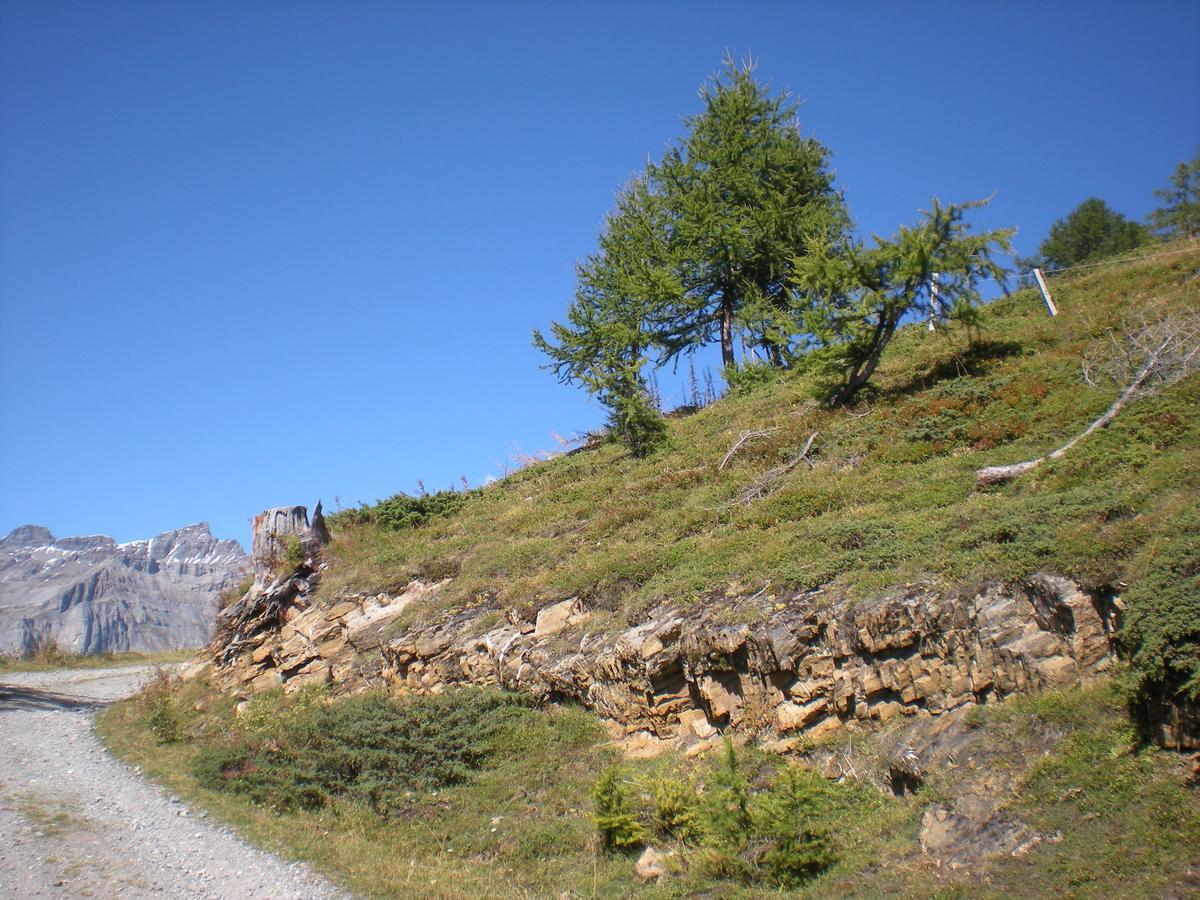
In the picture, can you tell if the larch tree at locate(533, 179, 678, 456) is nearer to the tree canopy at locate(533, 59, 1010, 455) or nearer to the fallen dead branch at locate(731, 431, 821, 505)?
the tree canopy at locate(533, 59, 1010, 455)

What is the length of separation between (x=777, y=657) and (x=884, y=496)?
4.49 m

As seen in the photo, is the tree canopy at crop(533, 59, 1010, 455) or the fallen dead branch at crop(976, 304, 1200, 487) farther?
the tree canopy at crop(533, 59, 1010, 455)

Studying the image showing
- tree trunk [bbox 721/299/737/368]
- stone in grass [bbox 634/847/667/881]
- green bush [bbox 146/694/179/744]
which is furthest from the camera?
tree trunk [bbox 721/299/737/368]

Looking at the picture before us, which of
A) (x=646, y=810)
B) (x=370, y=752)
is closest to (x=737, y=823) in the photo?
(x=646, y=810)

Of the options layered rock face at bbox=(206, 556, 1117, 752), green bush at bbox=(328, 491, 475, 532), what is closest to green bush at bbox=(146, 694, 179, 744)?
layered rock face at bbox=(206, 556, 1117, 752)

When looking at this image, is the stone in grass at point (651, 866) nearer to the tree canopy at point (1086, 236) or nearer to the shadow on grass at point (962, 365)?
the shadow on grass at point (962, 365)

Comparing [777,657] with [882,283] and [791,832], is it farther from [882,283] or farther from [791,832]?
[882,283]

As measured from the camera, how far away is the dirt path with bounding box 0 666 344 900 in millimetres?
8258

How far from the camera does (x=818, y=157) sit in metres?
30.4

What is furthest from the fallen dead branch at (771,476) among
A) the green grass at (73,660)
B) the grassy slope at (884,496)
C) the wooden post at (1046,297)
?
the green grass at (73,660)

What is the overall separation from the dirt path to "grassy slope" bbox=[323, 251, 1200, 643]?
578cm

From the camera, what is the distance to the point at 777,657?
9.59m

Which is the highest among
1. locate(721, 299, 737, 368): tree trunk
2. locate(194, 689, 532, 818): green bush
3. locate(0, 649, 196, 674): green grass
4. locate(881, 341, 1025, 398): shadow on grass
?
locate(721, 299, 737, 368): tree trunk

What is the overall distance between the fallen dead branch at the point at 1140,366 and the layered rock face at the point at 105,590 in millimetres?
30958
